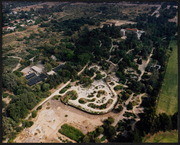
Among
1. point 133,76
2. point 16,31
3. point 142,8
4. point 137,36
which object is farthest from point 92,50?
point 142,8

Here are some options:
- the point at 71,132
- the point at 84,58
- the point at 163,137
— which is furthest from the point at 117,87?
the point at 71,132

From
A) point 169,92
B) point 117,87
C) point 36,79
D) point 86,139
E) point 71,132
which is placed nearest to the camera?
point 86,139

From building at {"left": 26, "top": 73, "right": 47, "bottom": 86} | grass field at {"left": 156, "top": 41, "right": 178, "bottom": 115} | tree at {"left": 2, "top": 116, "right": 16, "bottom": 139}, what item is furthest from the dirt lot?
grass field at {"left": 156, "top": 41, "right": 178, "bottom": 115}

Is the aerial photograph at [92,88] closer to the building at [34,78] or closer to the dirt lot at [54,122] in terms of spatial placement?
the dirt lot at [54,122]

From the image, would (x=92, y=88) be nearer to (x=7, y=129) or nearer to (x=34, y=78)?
(x=34, y=78)

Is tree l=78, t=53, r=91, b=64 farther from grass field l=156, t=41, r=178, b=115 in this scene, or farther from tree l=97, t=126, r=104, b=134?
tree l=97, t=126, r=104, b=134

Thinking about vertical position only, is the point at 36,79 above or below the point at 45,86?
below

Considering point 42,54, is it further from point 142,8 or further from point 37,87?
point 142,8
